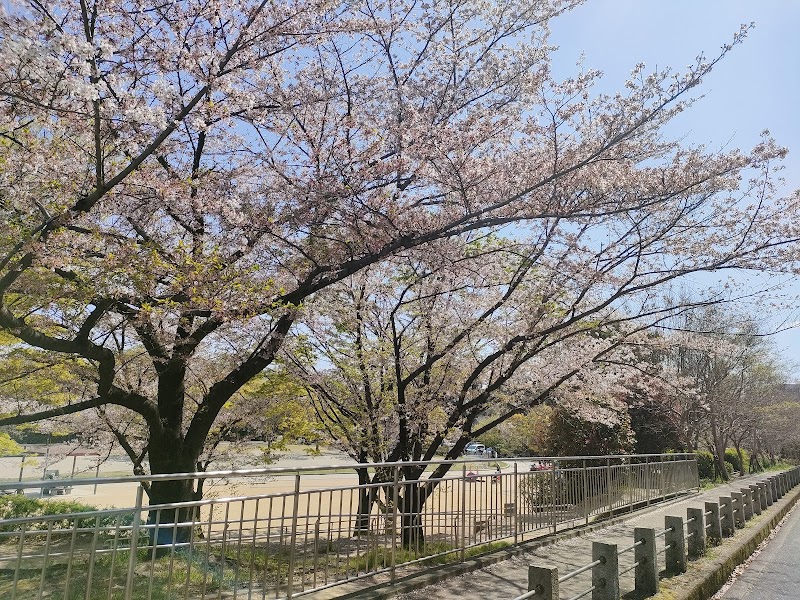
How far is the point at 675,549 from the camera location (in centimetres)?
670

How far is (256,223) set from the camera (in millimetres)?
7305

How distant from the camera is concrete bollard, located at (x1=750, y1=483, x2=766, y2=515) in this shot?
1225 centimetres

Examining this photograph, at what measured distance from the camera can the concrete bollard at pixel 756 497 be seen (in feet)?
40.2

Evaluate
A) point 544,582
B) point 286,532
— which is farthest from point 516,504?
point 544,582

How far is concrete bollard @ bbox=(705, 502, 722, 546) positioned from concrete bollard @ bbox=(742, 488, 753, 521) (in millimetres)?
2797

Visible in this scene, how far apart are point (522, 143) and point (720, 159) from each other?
308 cm

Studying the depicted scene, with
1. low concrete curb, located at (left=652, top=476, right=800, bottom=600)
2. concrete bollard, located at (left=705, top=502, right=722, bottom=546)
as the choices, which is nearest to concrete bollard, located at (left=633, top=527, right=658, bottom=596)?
low concrete curb, located at (left=652, top=476, right=800, bottom=600)

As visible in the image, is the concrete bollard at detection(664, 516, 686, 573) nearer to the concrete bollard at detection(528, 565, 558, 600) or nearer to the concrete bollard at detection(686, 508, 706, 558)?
the concrete bollard at detection(686, 508, 706, 558)

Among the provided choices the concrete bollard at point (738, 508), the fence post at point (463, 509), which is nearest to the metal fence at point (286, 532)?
the fence post at point (463, 509)

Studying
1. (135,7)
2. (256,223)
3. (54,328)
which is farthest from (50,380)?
(135,7)

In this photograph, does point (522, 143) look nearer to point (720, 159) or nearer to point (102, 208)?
point (720, 159)

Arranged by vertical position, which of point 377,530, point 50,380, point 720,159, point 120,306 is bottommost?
point 377,530

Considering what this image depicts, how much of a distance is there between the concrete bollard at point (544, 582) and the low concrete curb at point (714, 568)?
264 cm

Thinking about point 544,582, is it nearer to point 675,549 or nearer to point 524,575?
point 524,575
